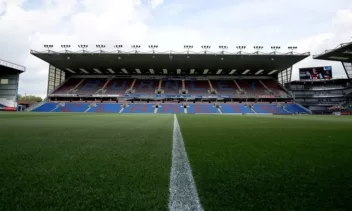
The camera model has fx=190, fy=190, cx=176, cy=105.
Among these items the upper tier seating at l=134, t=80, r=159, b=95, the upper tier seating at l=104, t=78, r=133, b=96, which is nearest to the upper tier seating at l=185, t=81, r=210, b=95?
the upper tier seating at l=134, t=80, r=159, b=95

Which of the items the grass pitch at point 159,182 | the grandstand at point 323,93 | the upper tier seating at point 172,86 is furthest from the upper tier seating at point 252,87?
the grass pitch at point 159,182

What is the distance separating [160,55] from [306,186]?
113ft

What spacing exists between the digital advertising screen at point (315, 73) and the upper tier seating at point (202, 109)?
2383 cm

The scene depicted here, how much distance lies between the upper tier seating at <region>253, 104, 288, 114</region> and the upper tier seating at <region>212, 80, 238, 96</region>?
628 cm

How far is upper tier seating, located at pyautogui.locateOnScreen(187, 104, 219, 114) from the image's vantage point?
3537 centimetres

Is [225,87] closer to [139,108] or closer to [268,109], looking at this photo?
[268,109]

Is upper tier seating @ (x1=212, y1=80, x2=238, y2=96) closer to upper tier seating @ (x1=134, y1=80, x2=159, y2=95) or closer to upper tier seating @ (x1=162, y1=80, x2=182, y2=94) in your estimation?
upper tier seating @ (x1=162, y1=80, x2=182, y2=94)

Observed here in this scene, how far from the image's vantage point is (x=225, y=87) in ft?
144

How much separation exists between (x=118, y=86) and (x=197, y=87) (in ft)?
59.5

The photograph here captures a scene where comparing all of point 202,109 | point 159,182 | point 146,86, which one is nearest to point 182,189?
point 159,182

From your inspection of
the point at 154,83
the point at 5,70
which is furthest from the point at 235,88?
the point at 5,70

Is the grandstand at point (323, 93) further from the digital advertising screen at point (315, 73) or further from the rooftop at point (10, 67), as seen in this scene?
the rooftop at point (10, 67)

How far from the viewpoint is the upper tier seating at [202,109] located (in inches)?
1392

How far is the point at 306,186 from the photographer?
4.39 feet
